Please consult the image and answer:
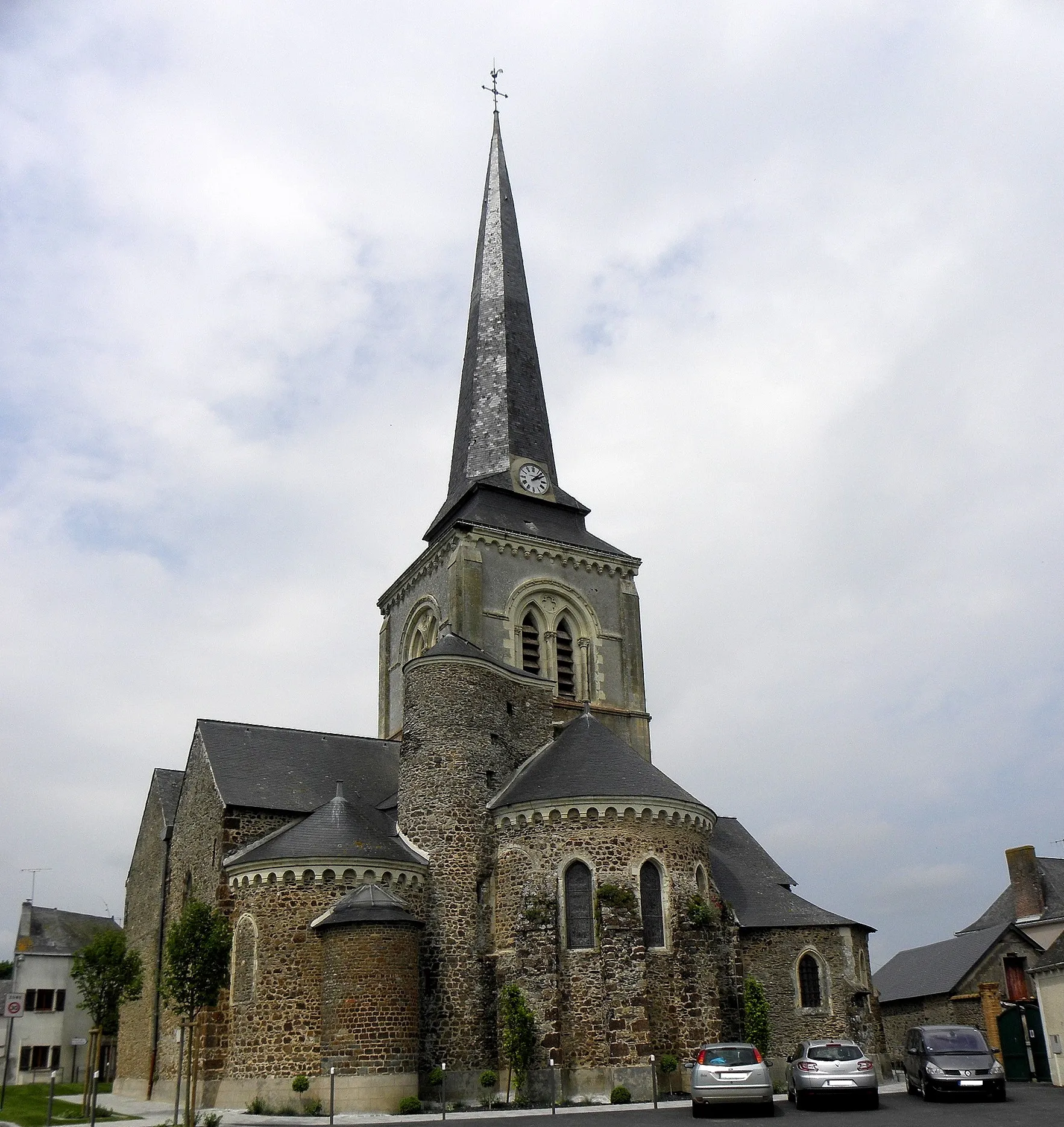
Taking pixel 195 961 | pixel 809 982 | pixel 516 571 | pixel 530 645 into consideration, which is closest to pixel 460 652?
pixel 530 645

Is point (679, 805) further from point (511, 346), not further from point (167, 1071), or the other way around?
point (511, 346)

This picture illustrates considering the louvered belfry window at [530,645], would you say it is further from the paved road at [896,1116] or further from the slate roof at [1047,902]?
the slate roof at [1047,902]

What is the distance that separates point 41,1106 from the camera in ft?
79.2

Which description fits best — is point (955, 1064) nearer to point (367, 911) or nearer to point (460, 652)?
point (367, 911)

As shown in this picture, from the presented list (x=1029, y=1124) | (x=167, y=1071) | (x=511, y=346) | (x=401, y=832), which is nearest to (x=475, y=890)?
(x=401, y=832)

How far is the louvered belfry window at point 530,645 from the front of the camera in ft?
102

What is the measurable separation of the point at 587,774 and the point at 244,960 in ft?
26.7

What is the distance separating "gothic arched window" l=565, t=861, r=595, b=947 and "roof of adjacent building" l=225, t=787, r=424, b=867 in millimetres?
3440

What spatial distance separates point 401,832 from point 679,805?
21.0 ft

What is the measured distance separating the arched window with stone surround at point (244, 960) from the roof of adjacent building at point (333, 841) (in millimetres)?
1323

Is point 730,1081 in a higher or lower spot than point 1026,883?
lower

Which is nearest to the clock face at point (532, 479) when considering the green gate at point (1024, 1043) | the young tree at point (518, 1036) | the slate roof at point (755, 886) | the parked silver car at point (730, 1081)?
the slate roof at point (755, 886)

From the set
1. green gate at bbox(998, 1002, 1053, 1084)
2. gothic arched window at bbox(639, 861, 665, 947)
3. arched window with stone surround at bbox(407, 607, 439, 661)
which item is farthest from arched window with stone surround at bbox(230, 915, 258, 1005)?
green gate at bbox(998, 1002, 1053, 1084)

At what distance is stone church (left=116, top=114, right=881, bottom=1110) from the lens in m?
21.6
